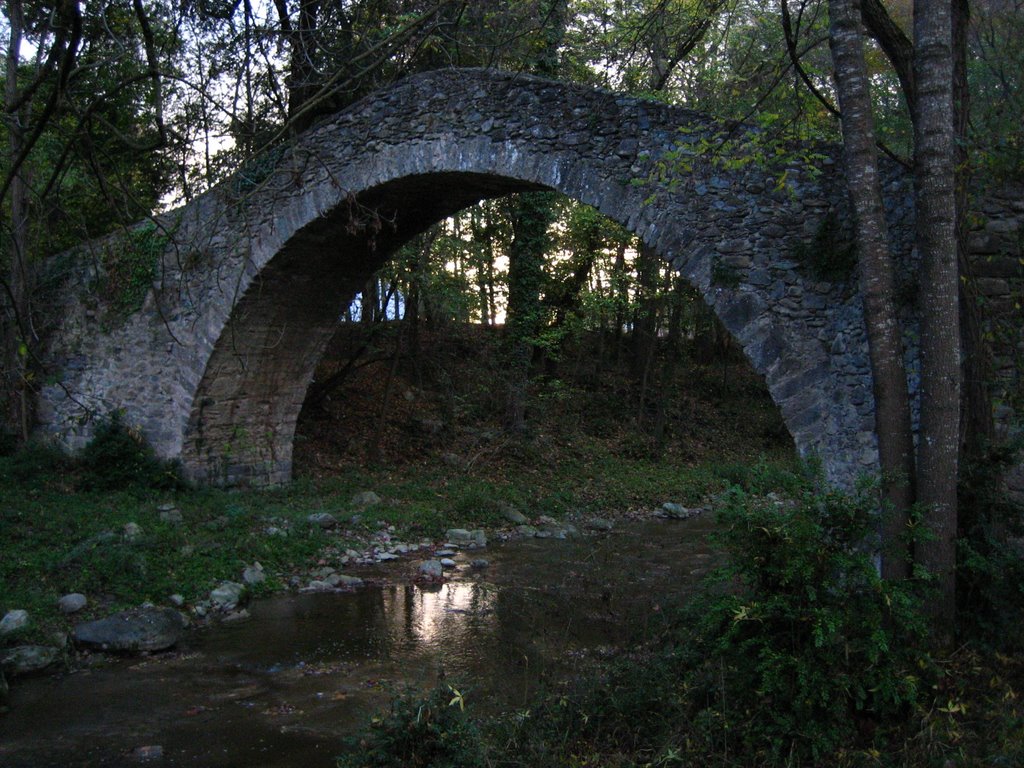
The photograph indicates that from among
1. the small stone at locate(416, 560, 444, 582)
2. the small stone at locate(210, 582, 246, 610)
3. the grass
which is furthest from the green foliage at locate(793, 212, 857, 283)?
the small stone at locate(210, 582, 246, 610)

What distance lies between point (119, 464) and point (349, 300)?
3071 millimetres

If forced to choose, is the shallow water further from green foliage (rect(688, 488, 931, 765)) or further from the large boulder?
green foliage (rect(688, 488, 931, 765))

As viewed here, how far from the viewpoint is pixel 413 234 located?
9.05 meters

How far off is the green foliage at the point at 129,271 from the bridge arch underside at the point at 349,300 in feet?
4.84

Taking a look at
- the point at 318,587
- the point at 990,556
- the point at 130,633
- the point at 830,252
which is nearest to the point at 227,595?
the point at 318,587

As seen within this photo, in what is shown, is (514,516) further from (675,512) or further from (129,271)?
(129,271)

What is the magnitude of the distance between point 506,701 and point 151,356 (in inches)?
275

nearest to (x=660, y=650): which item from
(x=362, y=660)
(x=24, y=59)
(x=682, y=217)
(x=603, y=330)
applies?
(x=362, y=660)

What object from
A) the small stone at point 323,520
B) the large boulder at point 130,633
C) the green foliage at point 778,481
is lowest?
the large boulder at point 130,633

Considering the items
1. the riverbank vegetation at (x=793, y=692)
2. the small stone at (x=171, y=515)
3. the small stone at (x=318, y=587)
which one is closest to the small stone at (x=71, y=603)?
the small stone at (x=318, y=587)

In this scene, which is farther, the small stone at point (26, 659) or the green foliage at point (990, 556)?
the small stone at point (26, 659)

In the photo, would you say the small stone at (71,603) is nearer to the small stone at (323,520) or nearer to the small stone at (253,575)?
the small stone at (253,575)

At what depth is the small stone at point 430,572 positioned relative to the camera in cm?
721

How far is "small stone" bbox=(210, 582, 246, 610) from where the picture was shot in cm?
626
